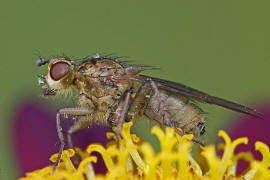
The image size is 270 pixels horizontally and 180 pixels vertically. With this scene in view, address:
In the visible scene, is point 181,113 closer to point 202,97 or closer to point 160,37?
point 202,97

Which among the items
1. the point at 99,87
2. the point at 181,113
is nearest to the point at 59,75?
the point at 99,87

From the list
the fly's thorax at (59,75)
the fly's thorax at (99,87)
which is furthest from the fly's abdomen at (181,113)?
the fly's thorax at (59,75)

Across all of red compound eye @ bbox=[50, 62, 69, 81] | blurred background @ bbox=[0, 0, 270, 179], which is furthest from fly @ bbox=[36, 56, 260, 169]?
blurred background @ bbox=[0, 0, 270, 179]

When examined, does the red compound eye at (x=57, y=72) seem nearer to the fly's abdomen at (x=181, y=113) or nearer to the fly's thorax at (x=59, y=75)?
the fly's thorax at (x=59, y=75)

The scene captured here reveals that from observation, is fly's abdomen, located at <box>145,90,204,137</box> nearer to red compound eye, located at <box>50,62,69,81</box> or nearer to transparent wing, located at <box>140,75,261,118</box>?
transparent wing, located at <box>140,75,261,118</box>

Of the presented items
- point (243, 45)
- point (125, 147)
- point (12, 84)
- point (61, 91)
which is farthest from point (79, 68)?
point (243, 45)

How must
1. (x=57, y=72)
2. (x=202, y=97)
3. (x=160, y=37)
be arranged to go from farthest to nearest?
(x=160, y=37) < (x=57, y=72) < (x=202, y=97)

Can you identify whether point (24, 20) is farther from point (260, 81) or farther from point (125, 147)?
point (125, 147)
